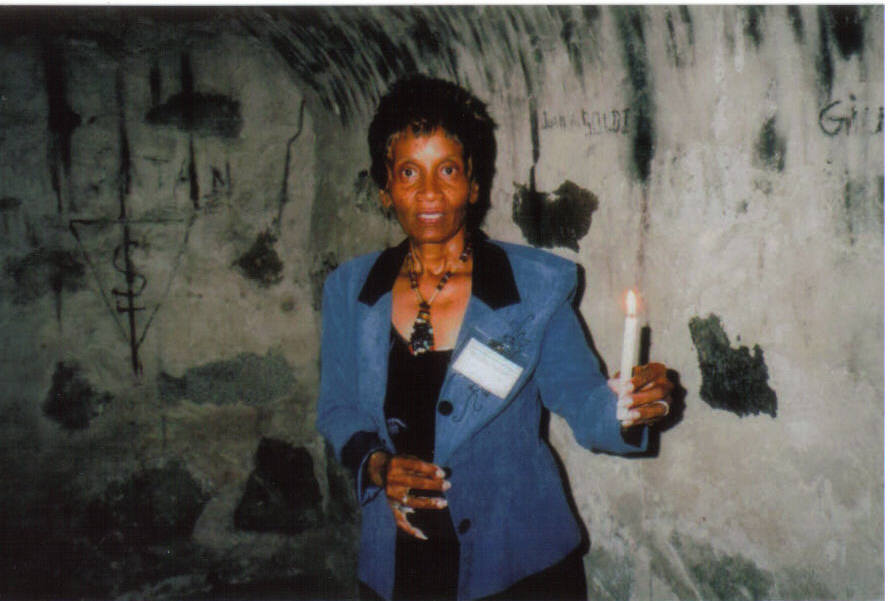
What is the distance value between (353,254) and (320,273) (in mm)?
279

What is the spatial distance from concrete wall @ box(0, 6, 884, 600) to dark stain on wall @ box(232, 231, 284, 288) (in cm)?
2

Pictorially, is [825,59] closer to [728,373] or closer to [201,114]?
[728,373]

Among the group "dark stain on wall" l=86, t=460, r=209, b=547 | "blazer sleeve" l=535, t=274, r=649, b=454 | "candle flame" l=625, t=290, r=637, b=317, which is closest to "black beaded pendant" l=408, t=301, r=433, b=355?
"blazer sleeve" l=535, t=274, r=649, b=454

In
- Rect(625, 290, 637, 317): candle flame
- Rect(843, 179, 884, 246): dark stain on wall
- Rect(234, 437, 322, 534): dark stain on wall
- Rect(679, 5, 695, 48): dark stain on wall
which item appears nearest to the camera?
Rect(625, 290, 637, 317): candle flame

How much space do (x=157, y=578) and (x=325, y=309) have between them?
2518mm

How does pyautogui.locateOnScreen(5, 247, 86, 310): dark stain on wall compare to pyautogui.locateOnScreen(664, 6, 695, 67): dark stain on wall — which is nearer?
pyautogui.locateOnScreen(664, 6, 695, 67): dark stain on wall

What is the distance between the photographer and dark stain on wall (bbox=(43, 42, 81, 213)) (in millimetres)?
3037

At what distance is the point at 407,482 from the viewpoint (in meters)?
1.51

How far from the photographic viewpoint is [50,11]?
2.86 meters

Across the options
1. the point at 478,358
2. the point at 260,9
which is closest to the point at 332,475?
the point at 478,358

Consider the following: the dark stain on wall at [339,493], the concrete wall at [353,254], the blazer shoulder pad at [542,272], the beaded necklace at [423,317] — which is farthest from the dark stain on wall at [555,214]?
the dark stain on wall at [339,493]

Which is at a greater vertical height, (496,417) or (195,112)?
(195,112)

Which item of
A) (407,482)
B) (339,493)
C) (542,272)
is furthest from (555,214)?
(339,493)

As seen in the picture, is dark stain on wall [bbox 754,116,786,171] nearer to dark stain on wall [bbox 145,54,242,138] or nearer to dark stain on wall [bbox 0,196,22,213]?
dark stain on wall [bbox 145,54,242,138]
